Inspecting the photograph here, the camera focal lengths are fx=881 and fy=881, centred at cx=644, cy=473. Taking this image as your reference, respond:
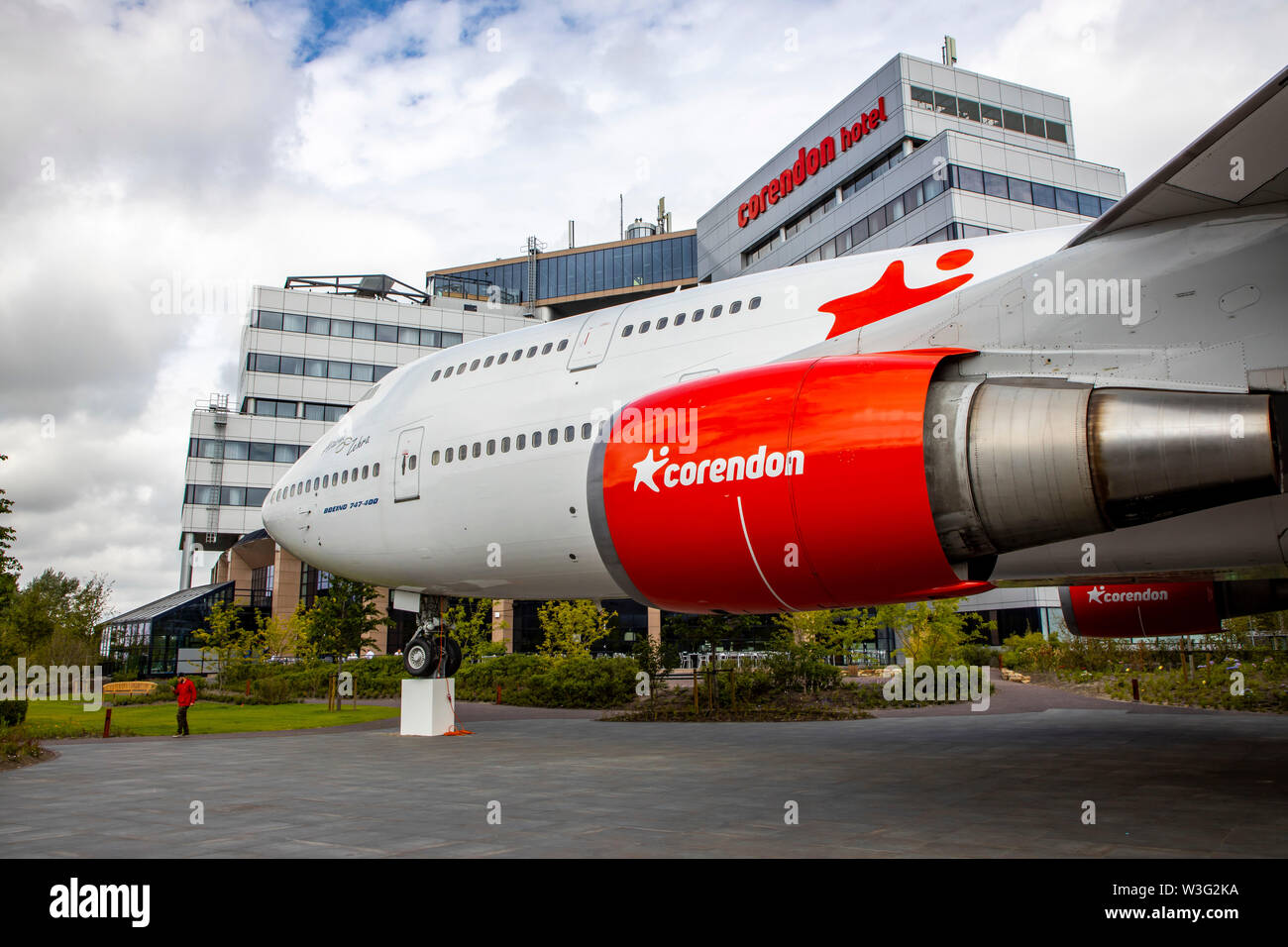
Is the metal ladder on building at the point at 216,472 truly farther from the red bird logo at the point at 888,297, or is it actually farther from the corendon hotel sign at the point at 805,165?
the red bird logo at the point at 888,297

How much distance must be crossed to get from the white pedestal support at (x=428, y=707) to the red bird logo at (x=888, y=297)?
10698mm

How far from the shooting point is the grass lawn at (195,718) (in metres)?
18.8

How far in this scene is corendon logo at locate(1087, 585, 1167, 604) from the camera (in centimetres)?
1342

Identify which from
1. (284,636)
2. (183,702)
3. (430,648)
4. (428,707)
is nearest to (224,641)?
(284,636)

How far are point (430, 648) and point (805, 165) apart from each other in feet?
144

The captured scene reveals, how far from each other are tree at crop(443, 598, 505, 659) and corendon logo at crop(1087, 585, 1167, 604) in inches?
912

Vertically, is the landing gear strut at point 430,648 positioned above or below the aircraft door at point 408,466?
below

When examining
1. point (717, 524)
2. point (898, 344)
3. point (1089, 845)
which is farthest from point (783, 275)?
point (1089, 845)

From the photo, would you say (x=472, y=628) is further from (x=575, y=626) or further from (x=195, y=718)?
(x=195, y=718)

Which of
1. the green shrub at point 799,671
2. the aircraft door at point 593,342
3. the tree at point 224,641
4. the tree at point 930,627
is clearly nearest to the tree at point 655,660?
the green shrub at point 799,671

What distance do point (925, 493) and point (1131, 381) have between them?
2455mm
